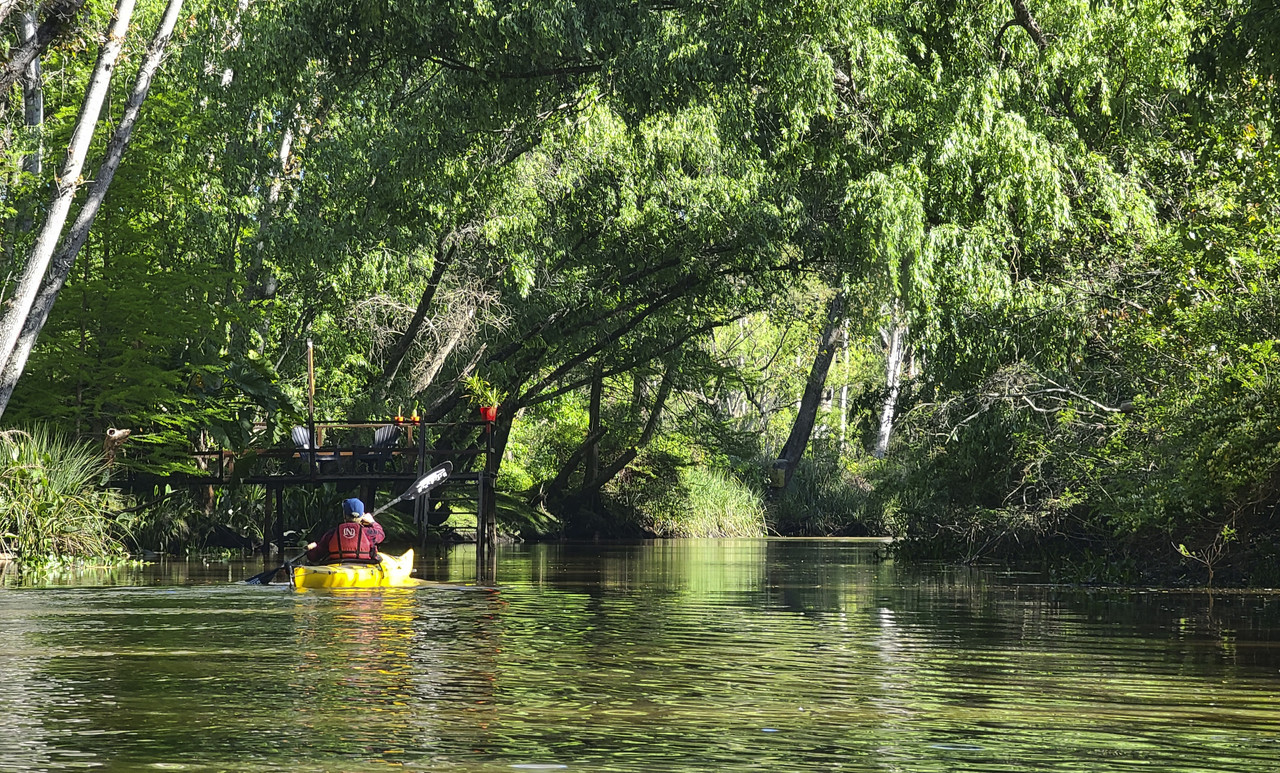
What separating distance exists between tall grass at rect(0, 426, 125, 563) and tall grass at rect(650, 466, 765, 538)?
2131 centimetres

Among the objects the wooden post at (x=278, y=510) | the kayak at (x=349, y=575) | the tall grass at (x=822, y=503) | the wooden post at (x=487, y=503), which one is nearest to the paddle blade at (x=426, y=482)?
the kayak at (x=349, y=575)

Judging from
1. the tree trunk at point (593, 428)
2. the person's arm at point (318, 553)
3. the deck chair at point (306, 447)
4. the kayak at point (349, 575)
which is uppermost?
the tree trunk at point (593, 428)

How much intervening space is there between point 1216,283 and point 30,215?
20.3 m

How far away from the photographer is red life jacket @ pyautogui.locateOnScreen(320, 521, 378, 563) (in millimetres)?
19641

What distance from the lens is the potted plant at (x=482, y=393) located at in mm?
34688

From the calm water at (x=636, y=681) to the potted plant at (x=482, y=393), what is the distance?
1591 centimetres

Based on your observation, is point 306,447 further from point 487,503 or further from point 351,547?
point 351,547

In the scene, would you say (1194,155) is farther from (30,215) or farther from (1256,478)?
(30,215)

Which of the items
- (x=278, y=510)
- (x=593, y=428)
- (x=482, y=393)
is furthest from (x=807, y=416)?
(x=278, y=510)

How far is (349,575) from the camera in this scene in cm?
1919

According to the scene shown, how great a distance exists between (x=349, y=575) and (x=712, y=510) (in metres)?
27.4

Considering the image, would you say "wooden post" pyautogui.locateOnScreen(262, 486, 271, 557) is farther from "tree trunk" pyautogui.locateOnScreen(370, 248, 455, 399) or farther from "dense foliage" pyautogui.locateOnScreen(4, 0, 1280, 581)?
"tree trunk" pyautogui.locateOnScreen(370, 248, 455, 399)

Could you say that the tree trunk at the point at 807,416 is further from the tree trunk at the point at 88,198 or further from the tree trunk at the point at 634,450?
the tree trunk at the point at 88,198

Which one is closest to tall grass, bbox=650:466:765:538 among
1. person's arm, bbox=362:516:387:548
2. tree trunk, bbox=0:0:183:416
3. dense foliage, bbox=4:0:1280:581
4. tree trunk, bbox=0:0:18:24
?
dense foliage, bbox=4:0:1280:581
